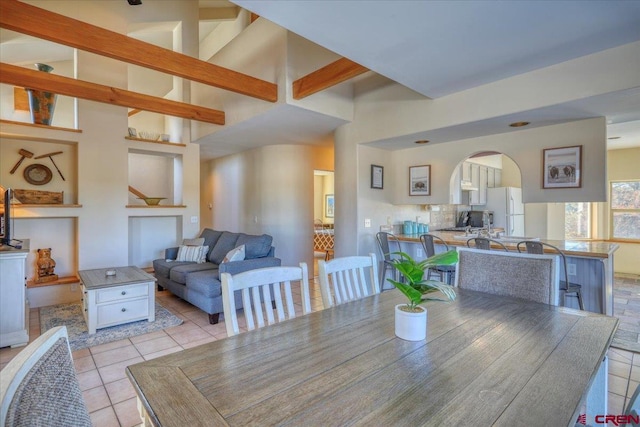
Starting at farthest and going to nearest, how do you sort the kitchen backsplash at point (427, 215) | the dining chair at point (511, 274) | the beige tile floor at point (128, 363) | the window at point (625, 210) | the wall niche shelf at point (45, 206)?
the window at point (625, 210)
the kitchen backsplash at point (427, 215)
the wall niche shelf at point (45, 206)
the beige tile floor at point (128, 363)
the dining chair at point (511, 274)

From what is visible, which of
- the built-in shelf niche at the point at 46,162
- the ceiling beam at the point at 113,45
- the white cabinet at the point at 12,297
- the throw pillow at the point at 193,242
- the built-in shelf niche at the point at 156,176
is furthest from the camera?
the built-in shelf niche at the point at 156,176

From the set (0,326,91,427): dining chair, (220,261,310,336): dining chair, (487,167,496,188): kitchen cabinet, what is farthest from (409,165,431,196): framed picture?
(0,326,91,427): dining chair

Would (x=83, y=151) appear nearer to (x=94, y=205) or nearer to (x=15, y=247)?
(x=94, y=205)

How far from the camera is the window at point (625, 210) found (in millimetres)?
5832

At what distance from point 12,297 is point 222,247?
2.31 meters

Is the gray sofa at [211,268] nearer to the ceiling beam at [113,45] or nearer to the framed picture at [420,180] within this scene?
the ceiling beam at [113,45]

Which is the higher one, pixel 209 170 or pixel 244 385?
pixel 209 170

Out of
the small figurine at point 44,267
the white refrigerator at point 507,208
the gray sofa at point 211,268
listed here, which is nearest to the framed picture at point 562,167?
the gray sofa at point 211,268

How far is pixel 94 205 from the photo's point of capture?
15.0 ft

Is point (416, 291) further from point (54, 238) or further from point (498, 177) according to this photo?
point (498, 177)

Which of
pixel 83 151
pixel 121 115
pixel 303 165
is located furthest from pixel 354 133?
pixel 83 151

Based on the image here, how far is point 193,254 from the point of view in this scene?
4805 millimetres

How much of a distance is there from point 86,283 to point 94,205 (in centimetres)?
170

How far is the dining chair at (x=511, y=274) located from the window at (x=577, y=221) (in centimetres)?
592
